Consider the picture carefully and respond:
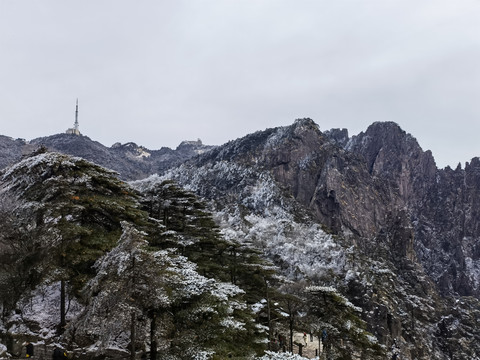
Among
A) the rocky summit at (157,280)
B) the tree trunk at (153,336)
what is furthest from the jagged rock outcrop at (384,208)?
the tree trunk at (153,336)

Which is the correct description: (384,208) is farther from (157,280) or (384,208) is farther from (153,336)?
(157,280)

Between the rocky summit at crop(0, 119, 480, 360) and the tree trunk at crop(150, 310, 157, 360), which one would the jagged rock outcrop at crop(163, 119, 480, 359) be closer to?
the rocky summit at crop(0, 119, 480, 360)

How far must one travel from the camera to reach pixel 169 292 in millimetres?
13016

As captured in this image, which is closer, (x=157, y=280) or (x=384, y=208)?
(x=157, y=280)

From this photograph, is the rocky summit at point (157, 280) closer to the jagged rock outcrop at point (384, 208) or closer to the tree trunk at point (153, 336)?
the tree trunk at point (153, 336)

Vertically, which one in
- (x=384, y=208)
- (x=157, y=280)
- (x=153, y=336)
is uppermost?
(x=384, y=208)

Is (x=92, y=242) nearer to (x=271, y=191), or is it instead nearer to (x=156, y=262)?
(x=156, y=262)

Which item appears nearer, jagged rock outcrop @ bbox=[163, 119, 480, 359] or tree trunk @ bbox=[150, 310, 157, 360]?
tree trunk @ bbox=[150, 310, 157, 360]

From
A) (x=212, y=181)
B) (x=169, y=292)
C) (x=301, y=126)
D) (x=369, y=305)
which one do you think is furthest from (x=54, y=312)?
(x=301, y=126)

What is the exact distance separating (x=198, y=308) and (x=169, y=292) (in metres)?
1.20

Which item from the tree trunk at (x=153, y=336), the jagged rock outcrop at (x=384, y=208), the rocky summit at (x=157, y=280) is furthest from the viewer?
the jagged rock outcrop at (x=384, y=208)

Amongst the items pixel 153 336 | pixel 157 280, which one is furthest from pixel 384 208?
→ pixel 157 280

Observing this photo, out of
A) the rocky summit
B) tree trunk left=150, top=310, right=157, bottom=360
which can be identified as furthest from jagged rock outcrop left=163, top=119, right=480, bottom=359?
tree trunk left=150, top=310, right=157, bottom=360

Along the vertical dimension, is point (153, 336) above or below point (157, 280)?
below
